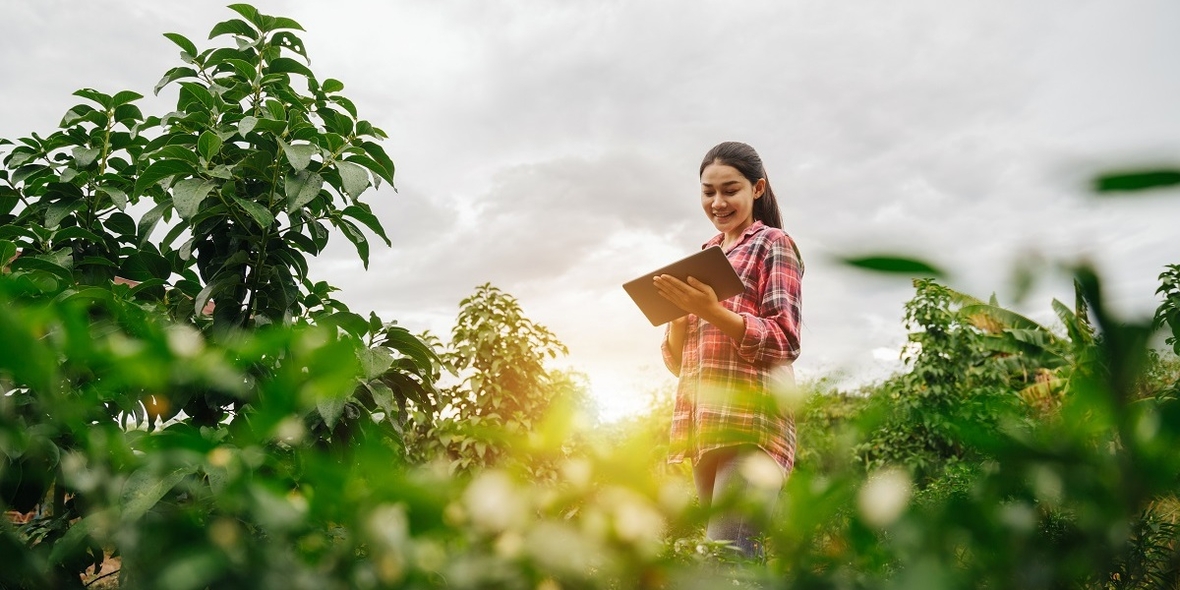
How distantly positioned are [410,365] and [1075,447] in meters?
2.00

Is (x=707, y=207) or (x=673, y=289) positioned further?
(x=707, y=207)

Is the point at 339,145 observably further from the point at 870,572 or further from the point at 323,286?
the point at 870,572

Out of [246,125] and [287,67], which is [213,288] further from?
[287,67]

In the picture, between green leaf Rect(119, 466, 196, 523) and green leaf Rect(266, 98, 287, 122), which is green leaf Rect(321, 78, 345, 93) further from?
green leaf Rect(119, 466, 196, 523)

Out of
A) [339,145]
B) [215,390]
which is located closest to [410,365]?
[215,390]

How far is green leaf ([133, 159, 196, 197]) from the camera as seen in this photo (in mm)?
1958

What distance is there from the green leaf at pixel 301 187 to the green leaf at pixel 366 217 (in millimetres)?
183

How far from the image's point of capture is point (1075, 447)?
1.33ft

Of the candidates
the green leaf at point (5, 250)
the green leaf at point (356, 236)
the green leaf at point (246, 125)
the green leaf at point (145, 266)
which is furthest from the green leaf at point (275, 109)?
the green leaf at point (5, 250)

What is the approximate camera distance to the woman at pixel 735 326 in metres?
2.33

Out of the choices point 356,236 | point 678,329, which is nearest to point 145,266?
point 356,236

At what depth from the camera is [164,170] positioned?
1.96 metres

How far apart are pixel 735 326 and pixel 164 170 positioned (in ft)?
5.74

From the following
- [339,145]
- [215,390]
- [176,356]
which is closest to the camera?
[176,356]
